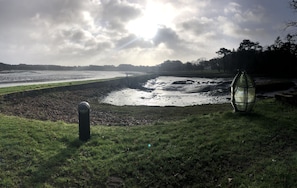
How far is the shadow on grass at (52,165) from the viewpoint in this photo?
5.79 metres

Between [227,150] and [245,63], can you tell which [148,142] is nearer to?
[227,150]

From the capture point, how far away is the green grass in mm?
5578

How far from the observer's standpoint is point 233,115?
9.80 metres

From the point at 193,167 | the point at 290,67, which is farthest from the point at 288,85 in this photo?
the point at 193,167

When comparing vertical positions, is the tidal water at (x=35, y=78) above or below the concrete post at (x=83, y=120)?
above

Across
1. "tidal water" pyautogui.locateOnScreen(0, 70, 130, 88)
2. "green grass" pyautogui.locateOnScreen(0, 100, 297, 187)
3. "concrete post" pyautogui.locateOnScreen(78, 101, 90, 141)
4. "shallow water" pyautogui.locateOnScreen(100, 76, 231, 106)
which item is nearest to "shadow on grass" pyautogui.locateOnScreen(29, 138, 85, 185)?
"green grass" pyautogui.locateOnScreen(0, 100, 297, 187)

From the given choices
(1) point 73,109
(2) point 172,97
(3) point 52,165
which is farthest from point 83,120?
(2) point 172,97

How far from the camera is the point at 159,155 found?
6777 mm

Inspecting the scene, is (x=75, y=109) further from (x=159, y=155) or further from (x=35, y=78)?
(x=35, y=78)

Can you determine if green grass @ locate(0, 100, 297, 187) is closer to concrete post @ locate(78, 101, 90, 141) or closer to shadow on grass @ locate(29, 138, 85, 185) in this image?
shadow on grass @ locate(29, 138, 85, 185)

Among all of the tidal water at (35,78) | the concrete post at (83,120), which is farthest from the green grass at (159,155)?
the tidal water at (35,78)

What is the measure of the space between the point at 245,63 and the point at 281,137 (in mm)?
76277

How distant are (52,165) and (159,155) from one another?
8.71ft

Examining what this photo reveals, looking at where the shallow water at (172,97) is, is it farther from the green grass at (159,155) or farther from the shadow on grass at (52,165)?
the shadow on grass at (52,165)
